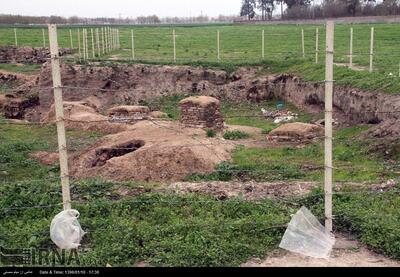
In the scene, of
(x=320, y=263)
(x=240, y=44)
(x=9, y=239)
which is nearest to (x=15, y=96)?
(x=240, y=44)

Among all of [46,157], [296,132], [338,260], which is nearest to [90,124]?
[46,157]

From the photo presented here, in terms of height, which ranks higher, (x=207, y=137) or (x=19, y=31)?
(x=19, y=31)

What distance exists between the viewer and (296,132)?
14109 millimetres

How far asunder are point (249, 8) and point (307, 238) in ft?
230

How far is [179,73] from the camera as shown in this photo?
23.0 meters

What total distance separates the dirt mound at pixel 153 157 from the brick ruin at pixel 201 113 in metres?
1.93

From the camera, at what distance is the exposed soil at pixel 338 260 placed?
519 centimetres

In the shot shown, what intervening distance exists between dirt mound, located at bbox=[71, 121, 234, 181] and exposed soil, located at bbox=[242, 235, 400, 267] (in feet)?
15.0

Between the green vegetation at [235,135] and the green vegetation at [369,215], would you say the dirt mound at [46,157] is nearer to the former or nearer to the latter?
the green vegetation at [235,135]

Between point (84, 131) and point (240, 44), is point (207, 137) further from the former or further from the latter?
point (240, 44)

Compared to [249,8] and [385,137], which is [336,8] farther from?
[385,137]

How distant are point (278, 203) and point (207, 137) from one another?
684 centimetres

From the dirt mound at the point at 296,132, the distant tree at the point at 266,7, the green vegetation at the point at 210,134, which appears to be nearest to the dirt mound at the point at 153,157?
the green vegetation at the point at 210,134

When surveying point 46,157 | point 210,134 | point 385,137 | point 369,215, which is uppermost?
A: point 369,215
